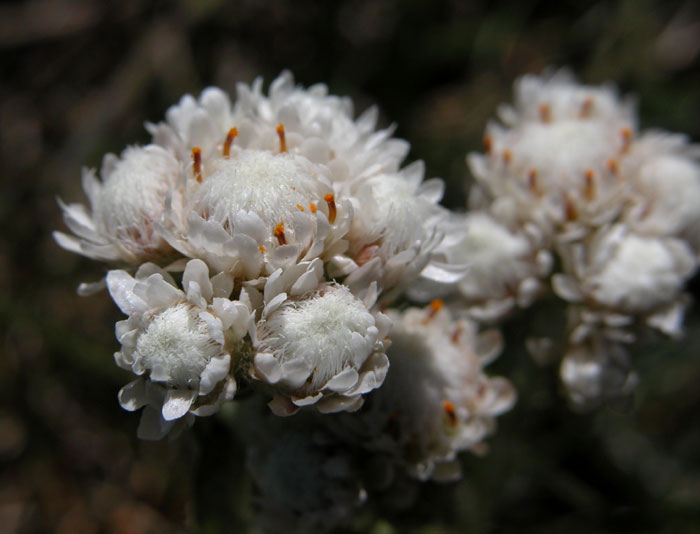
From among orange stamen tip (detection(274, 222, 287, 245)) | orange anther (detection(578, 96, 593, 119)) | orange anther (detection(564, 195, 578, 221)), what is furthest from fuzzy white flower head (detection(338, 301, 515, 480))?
orange anther (detection(578, 96, 593, 119))

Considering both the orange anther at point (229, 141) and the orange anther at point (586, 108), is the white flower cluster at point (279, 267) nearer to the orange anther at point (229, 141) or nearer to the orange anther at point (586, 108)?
the orange anther at point (229, 141)

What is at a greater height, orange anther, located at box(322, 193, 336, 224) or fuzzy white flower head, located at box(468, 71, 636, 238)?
fuzzy white flower head, located at box(468, 71, 636, 238)


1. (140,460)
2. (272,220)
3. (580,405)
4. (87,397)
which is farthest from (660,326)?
(87,397)

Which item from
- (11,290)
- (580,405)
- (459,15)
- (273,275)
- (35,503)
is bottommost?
(35,503)

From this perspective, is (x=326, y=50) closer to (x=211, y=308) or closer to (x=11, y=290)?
(x=11, y=290)

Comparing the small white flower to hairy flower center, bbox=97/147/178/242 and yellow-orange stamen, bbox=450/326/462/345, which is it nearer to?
A: yellow-orange stamen, bbox=450/326/462/345

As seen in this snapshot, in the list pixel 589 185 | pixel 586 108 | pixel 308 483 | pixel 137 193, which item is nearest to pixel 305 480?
pixel 308 483

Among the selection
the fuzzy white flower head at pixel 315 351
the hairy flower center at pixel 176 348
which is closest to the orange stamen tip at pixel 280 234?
the fuzzy white flower head at pixel 315 351

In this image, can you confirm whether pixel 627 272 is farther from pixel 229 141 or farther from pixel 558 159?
pixel 229 141
